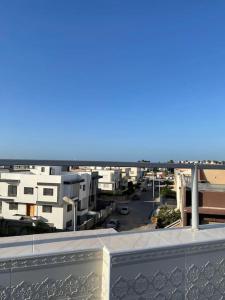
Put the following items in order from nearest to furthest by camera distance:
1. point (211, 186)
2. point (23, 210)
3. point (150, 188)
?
point (211, 186) < point (23, 210) < point (150, 188)

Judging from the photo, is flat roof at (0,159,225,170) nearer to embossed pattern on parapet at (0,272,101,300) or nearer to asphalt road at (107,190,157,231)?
embossed pattern on parapet at (0,272,101,300)

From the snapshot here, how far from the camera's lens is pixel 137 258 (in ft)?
5.54

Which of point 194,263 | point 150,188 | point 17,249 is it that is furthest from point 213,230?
point 150,188

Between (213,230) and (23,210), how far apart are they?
15.3m

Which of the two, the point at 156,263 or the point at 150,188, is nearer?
the point at 156,263

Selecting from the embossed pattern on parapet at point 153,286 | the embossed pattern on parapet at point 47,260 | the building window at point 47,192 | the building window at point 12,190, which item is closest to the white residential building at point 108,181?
the building window at point 12,190

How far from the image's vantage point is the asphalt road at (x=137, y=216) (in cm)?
1709

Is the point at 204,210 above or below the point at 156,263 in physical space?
below

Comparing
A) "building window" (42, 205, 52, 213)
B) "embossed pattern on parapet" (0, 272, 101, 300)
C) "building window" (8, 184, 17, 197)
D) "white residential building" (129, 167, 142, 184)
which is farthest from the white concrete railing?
"white residential building" (129, 167, 142, 184)

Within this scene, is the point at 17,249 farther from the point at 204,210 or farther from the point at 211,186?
the point at 211,186

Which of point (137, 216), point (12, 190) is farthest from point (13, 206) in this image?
point (137, 216)

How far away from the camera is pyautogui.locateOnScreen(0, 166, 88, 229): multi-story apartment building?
15289 mm

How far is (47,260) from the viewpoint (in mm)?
1559

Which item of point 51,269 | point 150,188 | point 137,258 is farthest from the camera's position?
point 150,188
